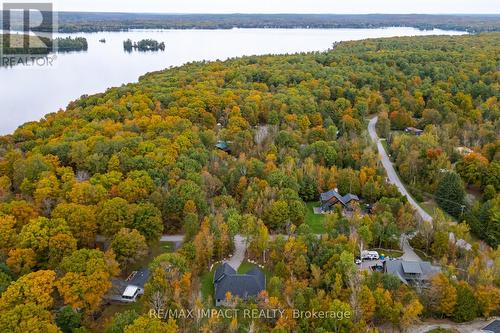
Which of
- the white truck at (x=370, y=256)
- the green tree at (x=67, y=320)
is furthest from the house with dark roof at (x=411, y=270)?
the green tree at (x=67, y=320)

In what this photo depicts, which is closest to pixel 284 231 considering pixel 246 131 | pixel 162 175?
pixel 162 175

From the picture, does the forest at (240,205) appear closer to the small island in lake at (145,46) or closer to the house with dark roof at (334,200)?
the house with dark roof at (334,200)

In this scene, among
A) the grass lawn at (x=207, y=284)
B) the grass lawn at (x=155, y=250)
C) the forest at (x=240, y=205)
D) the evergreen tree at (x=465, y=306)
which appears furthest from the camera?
the grass lawn at (x=155, y=250)

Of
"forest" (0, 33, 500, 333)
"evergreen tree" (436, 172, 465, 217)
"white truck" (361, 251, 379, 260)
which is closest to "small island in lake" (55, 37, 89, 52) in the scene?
"forest" (0, 33, 500, 333)

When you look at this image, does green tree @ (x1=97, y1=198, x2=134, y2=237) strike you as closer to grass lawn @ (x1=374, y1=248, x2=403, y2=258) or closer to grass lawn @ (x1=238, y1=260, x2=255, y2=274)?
grass lawn @ (x1=238, y1=260, x2=255, y2=274)

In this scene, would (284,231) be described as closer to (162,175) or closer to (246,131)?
(162,175)

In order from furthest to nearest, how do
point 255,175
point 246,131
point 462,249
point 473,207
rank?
point 246,131 → point 255,175 → point 473,207 → point 462,249

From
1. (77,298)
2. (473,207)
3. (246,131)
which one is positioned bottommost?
(77,298)
